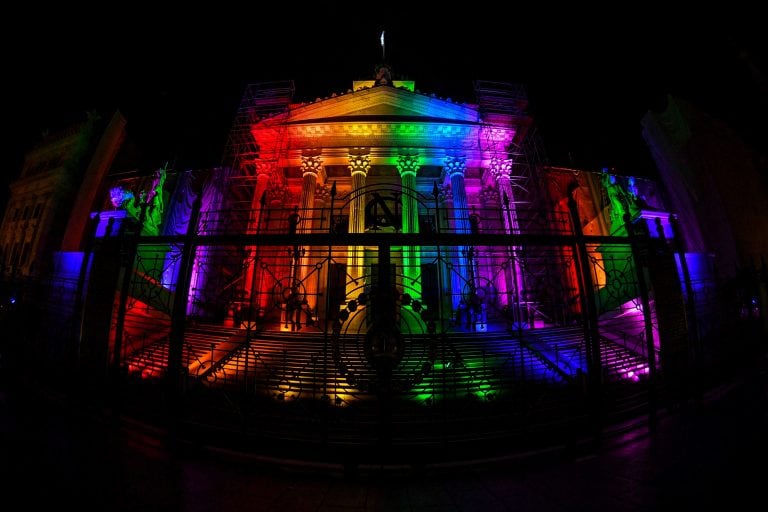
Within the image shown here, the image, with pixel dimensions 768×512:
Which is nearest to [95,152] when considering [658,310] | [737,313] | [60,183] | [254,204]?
[60,183]

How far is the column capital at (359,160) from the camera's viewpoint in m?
14.1

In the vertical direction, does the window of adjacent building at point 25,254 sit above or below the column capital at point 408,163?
below

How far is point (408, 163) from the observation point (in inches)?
561

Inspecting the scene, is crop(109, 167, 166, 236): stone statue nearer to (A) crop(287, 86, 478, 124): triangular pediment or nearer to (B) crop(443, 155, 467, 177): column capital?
(A) crop(287, 86, 478, 124): triangular pediment

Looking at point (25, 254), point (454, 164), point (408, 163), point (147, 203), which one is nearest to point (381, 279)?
point (147, 203)

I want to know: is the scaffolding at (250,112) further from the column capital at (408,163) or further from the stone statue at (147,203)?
the column capital at (408,163)

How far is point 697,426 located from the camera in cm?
381

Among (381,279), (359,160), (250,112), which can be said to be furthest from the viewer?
(250,112)

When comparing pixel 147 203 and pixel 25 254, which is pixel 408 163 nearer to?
pixel 147 203

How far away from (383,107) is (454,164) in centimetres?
491

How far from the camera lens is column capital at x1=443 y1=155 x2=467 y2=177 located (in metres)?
14.2

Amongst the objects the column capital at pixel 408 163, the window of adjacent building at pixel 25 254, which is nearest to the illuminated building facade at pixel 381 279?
the column capital at pixel 408 163

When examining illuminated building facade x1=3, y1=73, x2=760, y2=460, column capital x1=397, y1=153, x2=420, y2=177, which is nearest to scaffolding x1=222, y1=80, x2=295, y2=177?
illuminated building facade x1=3, y1=73, x2=760, y2=460

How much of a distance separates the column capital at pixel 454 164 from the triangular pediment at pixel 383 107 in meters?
1.82
